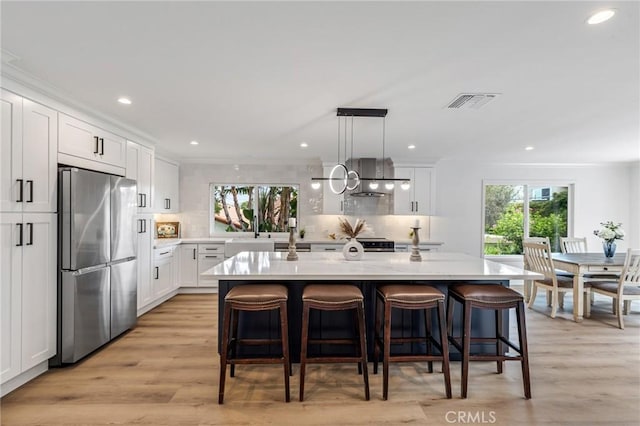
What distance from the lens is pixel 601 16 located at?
5.35 feet

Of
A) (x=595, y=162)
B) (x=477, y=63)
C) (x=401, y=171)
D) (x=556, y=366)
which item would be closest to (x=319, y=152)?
(x=401, y=171)

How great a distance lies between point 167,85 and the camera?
2520mm

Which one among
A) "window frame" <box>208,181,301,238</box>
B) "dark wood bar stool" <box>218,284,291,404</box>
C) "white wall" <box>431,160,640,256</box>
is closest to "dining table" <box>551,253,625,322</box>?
"white wall" <box>431,160,640,256</box>

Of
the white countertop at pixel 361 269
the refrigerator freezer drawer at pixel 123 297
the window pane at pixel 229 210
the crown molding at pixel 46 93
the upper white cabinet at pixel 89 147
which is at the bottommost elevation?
the refrigerator freezer drawer at pixel 123 297

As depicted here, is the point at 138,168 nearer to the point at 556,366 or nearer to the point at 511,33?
the point at 511,33

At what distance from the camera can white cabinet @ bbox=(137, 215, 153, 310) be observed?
13.1ft

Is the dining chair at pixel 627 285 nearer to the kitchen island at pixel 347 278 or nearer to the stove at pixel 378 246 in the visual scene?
the kitchen island at pixel 347 278

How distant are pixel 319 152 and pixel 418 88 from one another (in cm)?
268

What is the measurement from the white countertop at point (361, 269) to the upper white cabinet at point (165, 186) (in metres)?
2.44

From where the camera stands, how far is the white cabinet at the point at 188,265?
5332 mm

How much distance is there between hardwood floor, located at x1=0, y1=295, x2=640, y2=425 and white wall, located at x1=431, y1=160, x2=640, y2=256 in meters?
3.00

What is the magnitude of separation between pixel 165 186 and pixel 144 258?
154 cm

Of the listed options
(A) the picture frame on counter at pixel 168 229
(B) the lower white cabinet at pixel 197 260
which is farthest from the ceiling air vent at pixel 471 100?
(A) the picture frame on counter at pixel 168 229

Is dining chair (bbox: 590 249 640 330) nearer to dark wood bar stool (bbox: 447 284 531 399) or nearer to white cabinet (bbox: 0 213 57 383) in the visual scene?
dark wood bar stool (bbox: 447 284 531 399)
